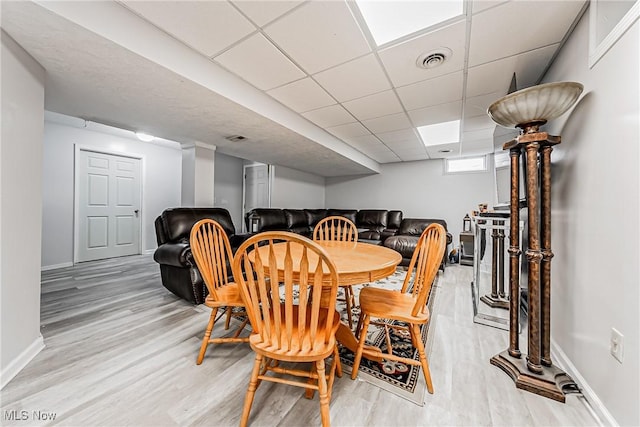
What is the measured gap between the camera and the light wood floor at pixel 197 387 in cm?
117

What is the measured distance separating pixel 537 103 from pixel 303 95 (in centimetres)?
192

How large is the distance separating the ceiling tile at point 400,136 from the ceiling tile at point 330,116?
832mm

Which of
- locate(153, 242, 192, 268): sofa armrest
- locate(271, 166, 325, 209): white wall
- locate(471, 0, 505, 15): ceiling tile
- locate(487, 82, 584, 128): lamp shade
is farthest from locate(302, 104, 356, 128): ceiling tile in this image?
locate(271, 166, 325, 209): white wall

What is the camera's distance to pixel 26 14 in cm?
124

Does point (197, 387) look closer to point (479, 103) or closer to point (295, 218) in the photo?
point (479, 103)

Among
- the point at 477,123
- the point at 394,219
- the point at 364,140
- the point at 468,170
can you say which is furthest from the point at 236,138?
the point at 468,170

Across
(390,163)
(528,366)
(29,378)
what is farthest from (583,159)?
(390,163)

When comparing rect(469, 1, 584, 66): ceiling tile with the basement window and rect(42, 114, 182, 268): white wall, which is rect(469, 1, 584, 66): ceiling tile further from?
rect(42, 114, 182, 268): white wall

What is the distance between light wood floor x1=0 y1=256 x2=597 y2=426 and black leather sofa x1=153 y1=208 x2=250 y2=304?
0.34 m

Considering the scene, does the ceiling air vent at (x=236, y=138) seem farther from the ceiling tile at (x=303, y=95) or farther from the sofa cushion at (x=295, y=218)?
the sofa cushion at (x=295, y=218)

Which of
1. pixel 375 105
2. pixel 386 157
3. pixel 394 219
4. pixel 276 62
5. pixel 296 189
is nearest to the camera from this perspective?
pixel 276 62

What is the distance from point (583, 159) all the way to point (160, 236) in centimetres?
385

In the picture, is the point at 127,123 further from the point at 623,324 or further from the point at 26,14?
the point at 623,324

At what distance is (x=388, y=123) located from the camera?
10.7ft
